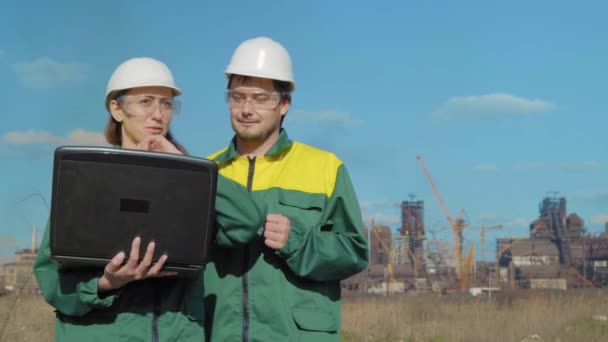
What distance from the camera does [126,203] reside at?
2.70m

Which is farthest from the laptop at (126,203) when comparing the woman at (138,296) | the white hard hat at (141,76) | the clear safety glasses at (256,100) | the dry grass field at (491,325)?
the dry grass field at (491,325)

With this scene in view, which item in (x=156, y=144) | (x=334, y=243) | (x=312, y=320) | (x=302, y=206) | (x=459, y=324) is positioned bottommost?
(x=459, y=324)

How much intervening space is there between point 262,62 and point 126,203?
116cm

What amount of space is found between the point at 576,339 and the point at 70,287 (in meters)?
9.48

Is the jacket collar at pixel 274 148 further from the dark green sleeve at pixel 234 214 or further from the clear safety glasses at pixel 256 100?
the dark green sleeve at pixel 234 214

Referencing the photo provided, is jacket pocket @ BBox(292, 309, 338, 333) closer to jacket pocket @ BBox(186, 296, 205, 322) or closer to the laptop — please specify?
jacket pocket @ BBox(186, 296, 205, 322)

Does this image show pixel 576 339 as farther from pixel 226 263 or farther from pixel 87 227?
pixel 87 227

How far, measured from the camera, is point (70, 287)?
10.0ft

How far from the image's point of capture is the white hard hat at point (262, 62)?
143 inches

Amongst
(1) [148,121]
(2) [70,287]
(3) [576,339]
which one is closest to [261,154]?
(1) [148,121]

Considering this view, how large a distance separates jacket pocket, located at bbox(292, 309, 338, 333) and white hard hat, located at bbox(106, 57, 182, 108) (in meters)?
1.01

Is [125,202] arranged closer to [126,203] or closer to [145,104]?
[126,203]

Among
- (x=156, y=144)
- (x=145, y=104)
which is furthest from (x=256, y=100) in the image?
(x=156, y=144)

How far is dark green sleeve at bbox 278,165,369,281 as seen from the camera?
334 cm
